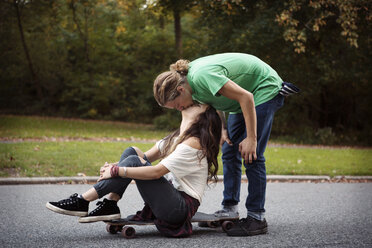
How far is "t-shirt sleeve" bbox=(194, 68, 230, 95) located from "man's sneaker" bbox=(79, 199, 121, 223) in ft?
4.00

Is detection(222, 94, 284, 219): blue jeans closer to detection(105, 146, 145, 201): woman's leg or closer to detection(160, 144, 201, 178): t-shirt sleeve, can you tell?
detection(160, 144, 201, 178): t-shirt sleeve

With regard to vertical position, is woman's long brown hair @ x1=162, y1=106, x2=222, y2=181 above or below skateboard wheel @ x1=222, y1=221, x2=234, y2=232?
above

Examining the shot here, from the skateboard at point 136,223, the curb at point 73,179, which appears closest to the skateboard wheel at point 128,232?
the skateboard at point 136,223

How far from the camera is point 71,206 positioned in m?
3.33

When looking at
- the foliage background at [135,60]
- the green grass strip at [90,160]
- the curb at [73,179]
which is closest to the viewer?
the curb at [73,179]

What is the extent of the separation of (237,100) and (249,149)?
1.50 feet

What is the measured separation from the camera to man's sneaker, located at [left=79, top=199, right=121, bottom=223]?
335 cm

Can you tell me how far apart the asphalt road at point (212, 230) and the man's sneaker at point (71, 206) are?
10.5 inches

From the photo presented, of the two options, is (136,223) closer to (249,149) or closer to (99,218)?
(99,218)

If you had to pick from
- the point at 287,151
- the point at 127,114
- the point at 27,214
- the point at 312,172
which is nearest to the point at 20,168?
the point at 27,214

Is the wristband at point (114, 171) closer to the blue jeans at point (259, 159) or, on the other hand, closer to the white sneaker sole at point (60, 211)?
the white sneaker sole at point (60, 211)

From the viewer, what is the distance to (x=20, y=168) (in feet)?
23.4

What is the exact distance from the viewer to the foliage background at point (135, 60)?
Answer: 1599cm

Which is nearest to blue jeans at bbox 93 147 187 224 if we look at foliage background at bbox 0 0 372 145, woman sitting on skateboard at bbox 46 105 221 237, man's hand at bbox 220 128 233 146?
woman sitting on skateboard at bbox 46 105 221 237
